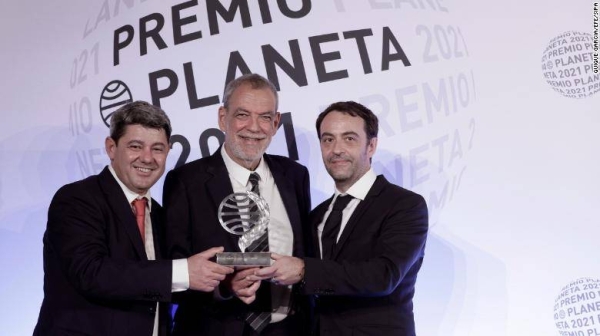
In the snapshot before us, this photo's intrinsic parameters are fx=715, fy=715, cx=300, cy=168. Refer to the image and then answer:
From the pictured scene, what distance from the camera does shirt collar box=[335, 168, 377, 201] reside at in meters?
2.89

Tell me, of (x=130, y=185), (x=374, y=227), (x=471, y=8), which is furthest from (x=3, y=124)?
(x=471, y=8)

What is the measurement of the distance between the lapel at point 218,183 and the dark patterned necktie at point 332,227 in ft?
1.14

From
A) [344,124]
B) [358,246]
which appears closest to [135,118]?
[344,124]

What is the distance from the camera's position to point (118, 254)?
2.63 m

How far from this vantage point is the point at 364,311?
2.71 metres

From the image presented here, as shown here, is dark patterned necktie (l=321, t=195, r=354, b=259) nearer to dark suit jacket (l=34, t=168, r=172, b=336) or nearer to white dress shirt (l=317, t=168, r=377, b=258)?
white dress shirt (l=317, t=168, r=377, b=258)

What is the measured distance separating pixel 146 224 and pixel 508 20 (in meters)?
2.21

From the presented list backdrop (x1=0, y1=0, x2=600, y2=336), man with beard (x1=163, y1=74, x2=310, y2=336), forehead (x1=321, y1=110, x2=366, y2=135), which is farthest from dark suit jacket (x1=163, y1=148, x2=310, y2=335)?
backdrop (x1=0, y1=0, x2=600, y2=336)

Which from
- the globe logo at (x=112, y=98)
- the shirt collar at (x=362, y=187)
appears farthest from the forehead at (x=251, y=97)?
the globe logo at (x=112, y=98)

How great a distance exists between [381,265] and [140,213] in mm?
952

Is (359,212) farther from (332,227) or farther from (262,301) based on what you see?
(262,301)

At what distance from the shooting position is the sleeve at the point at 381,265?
259cm

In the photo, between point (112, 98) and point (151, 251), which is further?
point (112, 98)

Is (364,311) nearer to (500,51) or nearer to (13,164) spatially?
(500,51)
